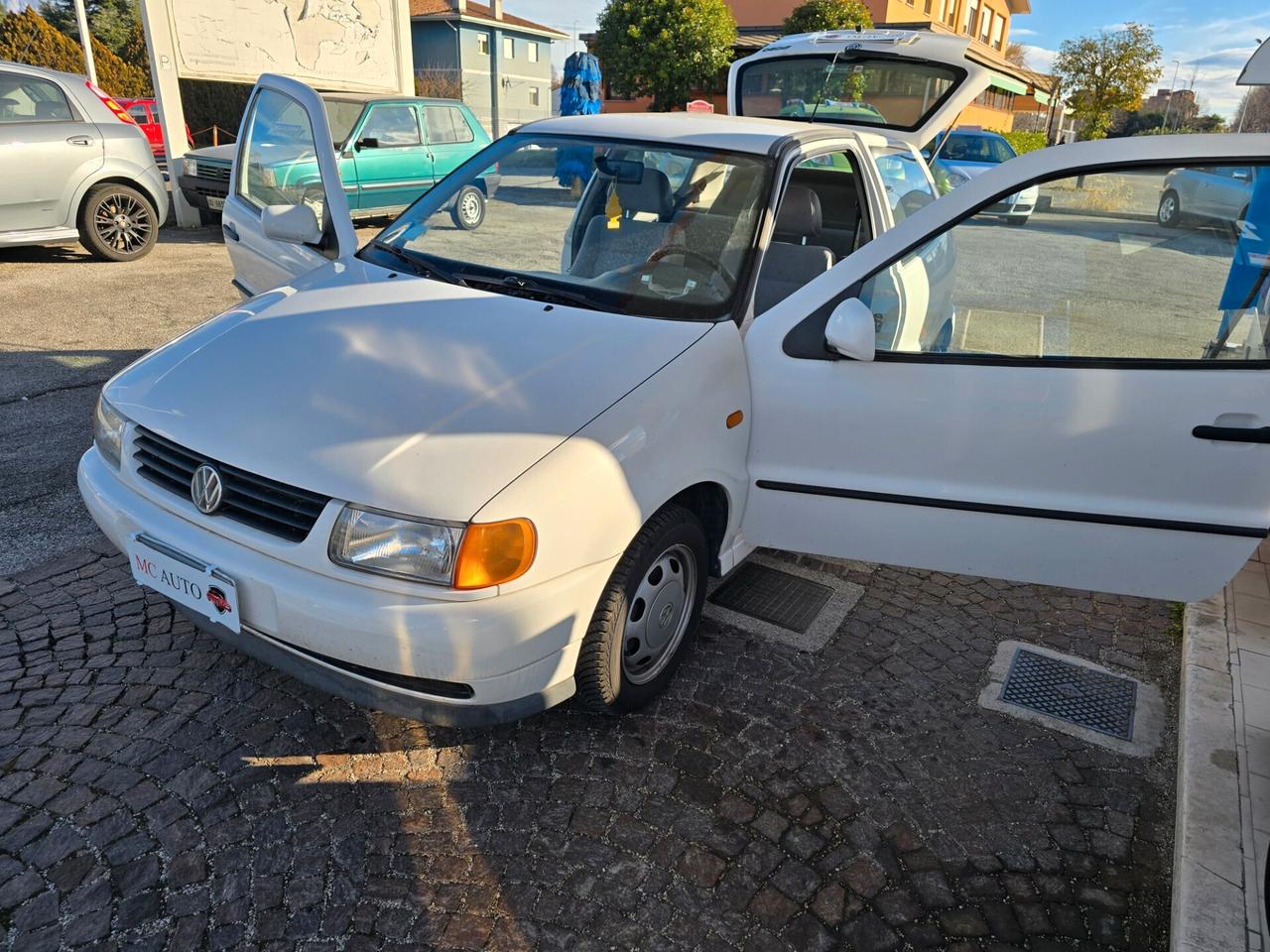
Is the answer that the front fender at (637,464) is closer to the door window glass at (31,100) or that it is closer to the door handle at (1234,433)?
the door handle at (1234,433)

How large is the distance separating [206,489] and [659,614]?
140 cm

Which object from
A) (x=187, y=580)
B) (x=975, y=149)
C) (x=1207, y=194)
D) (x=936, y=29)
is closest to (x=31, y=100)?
(x=187, y=580)

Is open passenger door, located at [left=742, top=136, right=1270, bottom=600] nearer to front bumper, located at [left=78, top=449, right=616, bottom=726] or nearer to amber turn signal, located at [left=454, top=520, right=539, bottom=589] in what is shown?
front bumper, located at [left=78, top=449, right=616, bottom=726]

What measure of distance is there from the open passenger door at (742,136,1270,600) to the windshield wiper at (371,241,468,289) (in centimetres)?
114

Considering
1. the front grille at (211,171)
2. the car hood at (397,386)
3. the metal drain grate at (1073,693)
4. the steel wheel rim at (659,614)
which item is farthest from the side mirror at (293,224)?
the front grille at (211,171)

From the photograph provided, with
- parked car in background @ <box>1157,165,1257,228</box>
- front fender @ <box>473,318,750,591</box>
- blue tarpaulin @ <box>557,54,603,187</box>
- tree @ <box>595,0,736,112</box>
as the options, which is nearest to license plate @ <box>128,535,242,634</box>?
front fender @ <box>473,318,750,591</box>

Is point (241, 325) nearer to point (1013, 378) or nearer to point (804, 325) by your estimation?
point (804, 325)

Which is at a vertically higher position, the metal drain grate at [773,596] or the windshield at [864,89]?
the windshield at [864,89]

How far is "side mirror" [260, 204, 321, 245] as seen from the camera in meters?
3.94

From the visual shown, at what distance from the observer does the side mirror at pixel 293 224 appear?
3943mm

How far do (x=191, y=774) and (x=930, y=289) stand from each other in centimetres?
273

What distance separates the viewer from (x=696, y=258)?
10.6 ft

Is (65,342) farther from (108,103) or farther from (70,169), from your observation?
(108,103)

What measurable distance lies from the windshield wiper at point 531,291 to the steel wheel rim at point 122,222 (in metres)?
8.16
